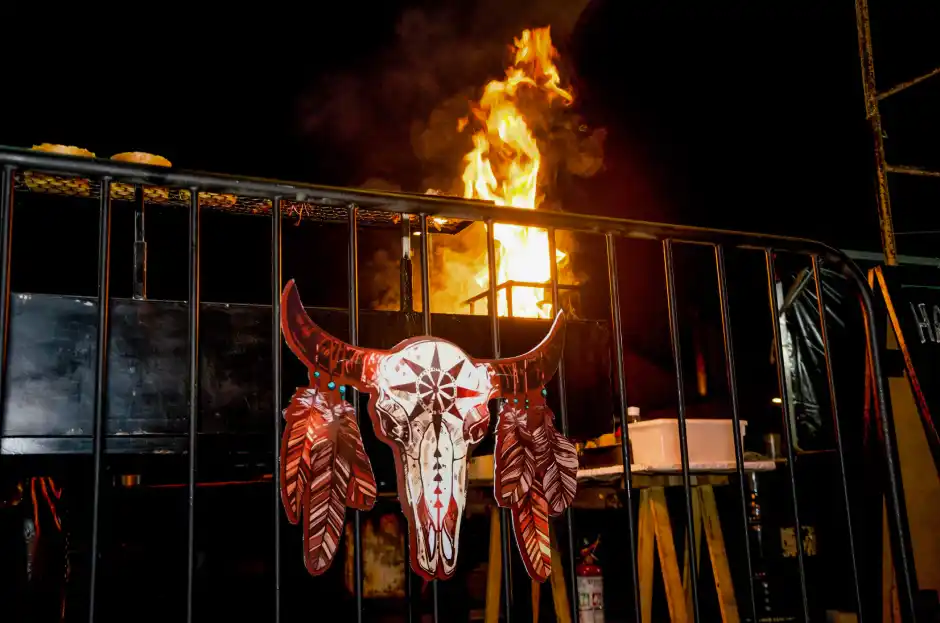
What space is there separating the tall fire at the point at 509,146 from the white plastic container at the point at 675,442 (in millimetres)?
4194

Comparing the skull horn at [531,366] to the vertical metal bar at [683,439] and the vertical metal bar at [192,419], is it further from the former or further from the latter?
the vertical metal bar at [192,419]

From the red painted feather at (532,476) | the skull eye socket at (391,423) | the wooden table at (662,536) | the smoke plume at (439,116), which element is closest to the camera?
the skull eye socket at (391,423)

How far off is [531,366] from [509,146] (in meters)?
6.74

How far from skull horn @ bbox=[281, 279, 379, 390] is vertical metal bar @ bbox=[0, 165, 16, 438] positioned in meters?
0.66

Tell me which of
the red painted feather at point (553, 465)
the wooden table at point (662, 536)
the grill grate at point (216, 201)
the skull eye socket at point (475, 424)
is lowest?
the wooden table at point (662, 536)

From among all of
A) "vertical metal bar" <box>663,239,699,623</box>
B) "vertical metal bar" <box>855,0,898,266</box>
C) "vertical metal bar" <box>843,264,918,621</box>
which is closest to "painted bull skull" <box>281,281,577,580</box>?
"vertical metal bar" <box>663,239,699,623</box>

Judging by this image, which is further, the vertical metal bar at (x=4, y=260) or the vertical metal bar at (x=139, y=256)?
the vertical metal bar at (x=139, y=256)

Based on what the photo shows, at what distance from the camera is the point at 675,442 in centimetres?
376

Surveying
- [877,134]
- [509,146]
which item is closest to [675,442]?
[877,134]

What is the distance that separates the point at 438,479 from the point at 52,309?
1725 mm

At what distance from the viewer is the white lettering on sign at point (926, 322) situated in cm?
478

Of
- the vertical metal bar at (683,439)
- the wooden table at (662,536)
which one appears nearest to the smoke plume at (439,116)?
the wooden table at (662,536)

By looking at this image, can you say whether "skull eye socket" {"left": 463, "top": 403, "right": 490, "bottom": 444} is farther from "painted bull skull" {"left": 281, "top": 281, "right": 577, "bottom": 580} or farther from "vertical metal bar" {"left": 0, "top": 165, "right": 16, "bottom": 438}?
"vertical metal bar" {"left": 0, "top": 165, "right": 16, "bottom": 438}

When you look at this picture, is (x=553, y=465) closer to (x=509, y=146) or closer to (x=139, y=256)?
(x=139, y=256)
